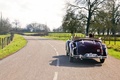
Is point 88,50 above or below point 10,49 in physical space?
above

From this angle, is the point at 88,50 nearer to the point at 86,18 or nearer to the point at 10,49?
the point at 10,49

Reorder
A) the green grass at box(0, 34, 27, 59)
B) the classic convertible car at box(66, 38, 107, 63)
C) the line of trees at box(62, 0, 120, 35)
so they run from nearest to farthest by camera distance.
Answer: the classic convertible car at box(66, 38, 107, 63) → the green grass at box(0, 34, 27, 59) → the line of trees at box(62, 0, 120, 35)

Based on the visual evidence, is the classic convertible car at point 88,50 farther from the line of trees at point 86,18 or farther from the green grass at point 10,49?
the line of trees at point 86,18

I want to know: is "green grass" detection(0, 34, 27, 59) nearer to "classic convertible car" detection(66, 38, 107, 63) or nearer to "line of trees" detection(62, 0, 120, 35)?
"classic convertible car" detection(66, 38, 107, 63)

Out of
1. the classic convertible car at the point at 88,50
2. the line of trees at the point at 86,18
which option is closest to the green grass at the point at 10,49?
the classic convertible car at the point at 88,50

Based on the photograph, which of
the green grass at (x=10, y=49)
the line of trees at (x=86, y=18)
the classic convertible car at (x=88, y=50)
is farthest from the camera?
the line of trees at (x=86, y=18)

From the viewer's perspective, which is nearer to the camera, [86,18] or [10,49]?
[10,49]

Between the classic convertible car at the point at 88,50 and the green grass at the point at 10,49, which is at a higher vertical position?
the classic convertible car at the point at 88,50

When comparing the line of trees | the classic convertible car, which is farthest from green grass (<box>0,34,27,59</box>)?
the line of trees

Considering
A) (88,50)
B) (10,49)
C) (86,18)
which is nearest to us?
(88,50)

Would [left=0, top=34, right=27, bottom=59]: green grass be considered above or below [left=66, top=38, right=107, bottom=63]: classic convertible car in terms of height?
below

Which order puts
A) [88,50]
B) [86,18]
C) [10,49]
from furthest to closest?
[86,18]
[10,49]
[88,50]

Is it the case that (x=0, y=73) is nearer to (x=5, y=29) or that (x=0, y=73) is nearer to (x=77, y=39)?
(x=77, y=39)

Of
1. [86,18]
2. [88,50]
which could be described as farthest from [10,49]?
[86,18]
